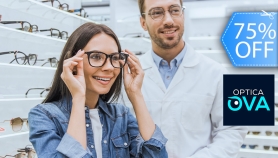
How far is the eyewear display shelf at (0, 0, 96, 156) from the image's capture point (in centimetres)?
214

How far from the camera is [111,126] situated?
46.3 inches

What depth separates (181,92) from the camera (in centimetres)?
158

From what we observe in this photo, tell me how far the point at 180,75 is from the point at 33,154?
1.22 meters

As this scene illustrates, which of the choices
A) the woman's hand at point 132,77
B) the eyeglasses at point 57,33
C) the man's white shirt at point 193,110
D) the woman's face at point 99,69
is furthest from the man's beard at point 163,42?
the eyeglasses at point 57,33

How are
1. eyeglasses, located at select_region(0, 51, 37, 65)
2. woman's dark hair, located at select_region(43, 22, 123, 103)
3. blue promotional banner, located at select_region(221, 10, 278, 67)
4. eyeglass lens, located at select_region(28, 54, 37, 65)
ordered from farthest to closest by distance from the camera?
blue promotional banner, located at select_region(221, 10, 278, 67), eyeglass lens, located at select_region(28, 54, 37, 65), eyeglasses, located at select_region(0, 51, 37, 65), woman's dark hair, located at select_region(43, 22, 123, 103)

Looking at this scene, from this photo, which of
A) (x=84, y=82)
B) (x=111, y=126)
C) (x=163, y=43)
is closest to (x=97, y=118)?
(x=111, y=126)

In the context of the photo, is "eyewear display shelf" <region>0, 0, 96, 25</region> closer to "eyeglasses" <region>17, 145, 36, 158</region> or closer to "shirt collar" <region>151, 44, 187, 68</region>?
"eyeglasses" <region>17, 145, 36, 158</region>

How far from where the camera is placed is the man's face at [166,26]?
59.3 inches

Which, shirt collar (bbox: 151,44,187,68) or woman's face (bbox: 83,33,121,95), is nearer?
woman's face (bbox: 83,33,121,95)

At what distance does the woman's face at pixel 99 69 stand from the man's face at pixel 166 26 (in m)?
0.43

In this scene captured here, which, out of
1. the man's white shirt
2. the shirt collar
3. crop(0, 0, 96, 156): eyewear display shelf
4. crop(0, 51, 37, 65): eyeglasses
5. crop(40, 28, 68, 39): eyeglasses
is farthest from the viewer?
crop(40, 28, 68, 39): eyeglasses

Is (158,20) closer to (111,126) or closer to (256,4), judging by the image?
(111,126)

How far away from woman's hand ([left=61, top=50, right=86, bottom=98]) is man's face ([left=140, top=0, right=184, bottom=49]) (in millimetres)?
532

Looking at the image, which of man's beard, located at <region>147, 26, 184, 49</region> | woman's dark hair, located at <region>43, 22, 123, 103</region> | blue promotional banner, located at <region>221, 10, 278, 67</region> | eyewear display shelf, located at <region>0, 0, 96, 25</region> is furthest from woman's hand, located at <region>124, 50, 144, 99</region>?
blue promotional banner, located at <region>221, 10, 278, 67</region>
